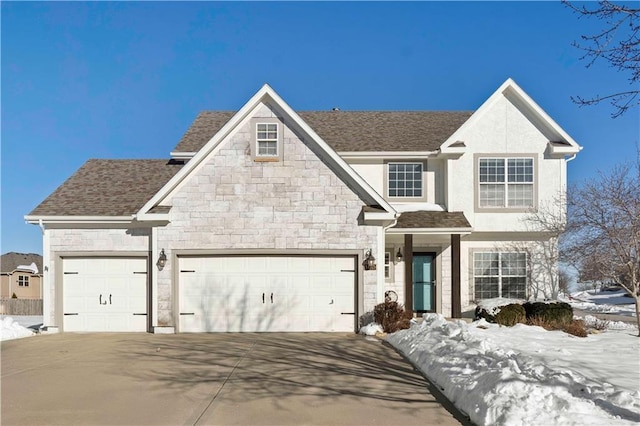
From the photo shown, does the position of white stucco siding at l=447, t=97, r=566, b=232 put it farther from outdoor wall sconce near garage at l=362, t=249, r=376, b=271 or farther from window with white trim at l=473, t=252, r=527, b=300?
outdoor wall sconce near garage at l=362, t=249, r=376, b=271

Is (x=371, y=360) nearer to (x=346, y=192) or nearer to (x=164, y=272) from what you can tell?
(x=346, y=192)

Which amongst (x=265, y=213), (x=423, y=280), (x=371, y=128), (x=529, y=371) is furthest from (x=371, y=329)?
(x=371, y=128)

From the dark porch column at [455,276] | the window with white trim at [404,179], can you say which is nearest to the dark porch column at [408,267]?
the dark porch column at [455,276]

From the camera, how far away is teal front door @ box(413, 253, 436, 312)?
20.1m

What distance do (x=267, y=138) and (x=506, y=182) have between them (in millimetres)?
8896

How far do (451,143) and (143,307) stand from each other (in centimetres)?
1141

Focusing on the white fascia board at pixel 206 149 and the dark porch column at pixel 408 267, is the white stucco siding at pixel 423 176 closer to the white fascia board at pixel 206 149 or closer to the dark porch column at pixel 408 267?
the dark porch column at pixel 408 267

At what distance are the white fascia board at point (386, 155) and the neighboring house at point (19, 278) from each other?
42.3 m

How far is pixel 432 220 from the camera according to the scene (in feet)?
60.6

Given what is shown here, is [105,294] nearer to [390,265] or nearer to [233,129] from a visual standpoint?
[233,129]

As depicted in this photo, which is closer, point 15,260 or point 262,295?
point 262,295

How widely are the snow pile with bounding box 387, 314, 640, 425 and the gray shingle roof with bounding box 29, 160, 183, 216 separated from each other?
9.47 metres

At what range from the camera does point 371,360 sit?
37.1ft

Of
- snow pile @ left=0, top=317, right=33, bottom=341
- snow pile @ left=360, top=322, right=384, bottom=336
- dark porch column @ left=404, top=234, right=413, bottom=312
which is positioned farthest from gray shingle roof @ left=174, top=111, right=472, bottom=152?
snow pile @ left=0, top=317, right=33, bottom=341
